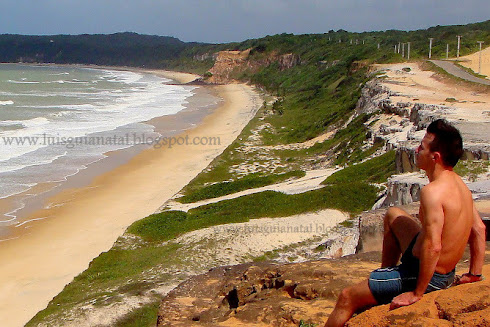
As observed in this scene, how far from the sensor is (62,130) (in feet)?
135

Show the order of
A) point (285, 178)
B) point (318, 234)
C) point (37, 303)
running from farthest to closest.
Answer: point (285, 178)
point (318, 234)
point (37, 303)

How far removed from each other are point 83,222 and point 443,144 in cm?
1760

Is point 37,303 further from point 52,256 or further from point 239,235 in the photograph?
point 239,235

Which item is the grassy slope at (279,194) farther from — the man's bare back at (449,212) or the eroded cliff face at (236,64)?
the eroded cliff face at (236,64)

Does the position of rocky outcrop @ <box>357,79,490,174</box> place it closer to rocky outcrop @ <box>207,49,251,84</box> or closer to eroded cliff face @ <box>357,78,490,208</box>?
eroded cliff face @ <box>357,78,490,208</box>

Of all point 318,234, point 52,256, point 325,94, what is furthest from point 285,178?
point 325,94

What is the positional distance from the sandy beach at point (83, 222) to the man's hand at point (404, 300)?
10867 millimetres

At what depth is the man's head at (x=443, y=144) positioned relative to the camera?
16.0 feet

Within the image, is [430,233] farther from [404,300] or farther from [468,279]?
[468,279]

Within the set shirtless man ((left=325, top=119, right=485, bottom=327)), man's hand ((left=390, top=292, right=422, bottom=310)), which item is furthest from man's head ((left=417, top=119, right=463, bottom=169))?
man's hand ((left=390, top=292, right=422, bottom=310))

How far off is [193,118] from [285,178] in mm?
27975

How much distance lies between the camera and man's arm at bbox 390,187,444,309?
15.6ft

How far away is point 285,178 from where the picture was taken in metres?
24.8

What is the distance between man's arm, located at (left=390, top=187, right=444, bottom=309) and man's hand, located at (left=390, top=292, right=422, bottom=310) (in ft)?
0.30
